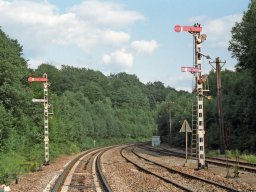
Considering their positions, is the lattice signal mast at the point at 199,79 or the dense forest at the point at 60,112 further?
the dense forest at the point at 60,112

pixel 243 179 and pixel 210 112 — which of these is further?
pixel 210 112

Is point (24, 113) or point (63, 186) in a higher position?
point (24, 113)

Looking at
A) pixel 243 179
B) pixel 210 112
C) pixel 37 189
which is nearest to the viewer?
pixel 37 189

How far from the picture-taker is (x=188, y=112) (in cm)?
7075

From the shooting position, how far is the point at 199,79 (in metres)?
24.6

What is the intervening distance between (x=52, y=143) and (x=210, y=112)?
64.7 feet

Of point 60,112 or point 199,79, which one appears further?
point 60,112

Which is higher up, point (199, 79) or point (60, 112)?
point (199, 79)

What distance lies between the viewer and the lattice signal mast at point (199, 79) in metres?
24.2

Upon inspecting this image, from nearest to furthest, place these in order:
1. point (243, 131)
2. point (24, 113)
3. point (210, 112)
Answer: point (24, 113), point (243, 131), point (210, 112)

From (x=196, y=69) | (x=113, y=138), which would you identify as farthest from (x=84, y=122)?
(x=196, y=69)

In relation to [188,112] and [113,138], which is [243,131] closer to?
[188,112]

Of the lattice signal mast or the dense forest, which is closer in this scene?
the lattice signal mast

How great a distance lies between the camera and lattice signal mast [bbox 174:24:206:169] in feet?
79.6
